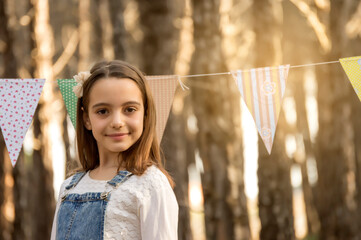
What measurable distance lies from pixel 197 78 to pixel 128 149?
227 centimetres

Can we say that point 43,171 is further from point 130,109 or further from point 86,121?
point 130,109

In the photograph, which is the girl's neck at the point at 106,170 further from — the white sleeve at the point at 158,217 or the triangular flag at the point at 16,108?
the triangular flag at the point at 16,108

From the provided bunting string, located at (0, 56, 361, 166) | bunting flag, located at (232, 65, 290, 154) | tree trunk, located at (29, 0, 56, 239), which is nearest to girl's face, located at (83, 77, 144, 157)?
bunting string, located at (0, 56, 361, 166)

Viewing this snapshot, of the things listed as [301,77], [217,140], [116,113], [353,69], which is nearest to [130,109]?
[116,113]

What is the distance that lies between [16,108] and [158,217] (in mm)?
1343

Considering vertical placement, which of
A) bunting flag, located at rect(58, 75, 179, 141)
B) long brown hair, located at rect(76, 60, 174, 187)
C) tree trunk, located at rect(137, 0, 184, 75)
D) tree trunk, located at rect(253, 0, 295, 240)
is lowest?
tree trunk, located at rect(253, 0, 295, 240)

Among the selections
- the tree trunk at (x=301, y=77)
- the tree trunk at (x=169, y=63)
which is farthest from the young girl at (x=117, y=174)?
the tree trunk at (x=301, y=77)

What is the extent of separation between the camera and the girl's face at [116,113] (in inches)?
47.1

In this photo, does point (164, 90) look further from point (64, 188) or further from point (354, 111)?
point (354, 111)

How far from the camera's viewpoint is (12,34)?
3506mm

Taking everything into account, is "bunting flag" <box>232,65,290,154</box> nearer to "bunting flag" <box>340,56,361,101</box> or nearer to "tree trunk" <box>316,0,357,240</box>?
"bunting flag" <box>340,56,361,101</box>

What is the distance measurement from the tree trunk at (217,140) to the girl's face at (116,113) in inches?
88.5

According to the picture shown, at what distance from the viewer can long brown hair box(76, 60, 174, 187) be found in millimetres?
1226

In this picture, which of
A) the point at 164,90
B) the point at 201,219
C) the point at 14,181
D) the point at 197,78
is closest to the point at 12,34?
the point at 14,181
